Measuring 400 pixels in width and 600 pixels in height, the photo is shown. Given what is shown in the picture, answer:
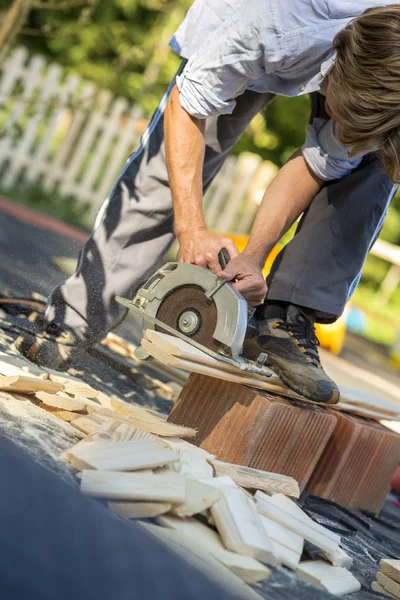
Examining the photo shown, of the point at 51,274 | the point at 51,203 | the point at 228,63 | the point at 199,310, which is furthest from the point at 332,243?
the point at 51,203

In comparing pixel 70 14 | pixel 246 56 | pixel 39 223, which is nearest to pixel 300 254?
pixel 246 56

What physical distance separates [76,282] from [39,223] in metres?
5.80

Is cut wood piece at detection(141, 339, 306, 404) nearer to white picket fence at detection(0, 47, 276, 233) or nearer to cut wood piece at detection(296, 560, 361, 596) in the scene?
cut wood piece at detection(296, 560, 361, 596)

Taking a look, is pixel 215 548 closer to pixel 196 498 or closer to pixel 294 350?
pixel 196 498

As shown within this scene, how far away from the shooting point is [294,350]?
125 inches

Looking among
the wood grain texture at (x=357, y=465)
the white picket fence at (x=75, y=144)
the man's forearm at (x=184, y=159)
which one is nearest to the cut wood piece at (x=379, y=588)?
the wood grain texture at (x=357, y=465)

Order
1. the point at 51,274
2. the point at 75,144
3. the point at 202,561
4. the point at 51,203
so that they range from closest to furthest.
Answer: the point at 202,561 < the point at 51,274 < the point at 51,203 < the point at 75,144

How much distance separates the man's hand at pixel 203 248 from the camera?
295 centimetres

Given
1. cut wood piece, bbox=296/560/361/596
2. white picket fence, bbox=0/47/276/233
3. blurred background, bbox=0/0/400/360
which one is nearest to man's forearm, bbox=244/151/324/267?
cut wood piece, bbox=296/560/361/596

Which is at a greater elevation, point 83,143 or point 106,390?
point 83,143

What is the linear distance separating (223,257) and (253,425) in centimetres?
56

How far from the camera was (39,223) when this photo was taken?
30.9 feet

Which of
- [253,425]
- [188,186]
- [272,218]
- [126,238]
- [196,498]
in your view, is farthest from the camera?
[126,238]

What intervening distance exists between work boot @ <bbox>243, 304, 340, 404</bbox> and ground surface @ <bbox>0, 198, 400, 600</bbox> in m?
0.43
